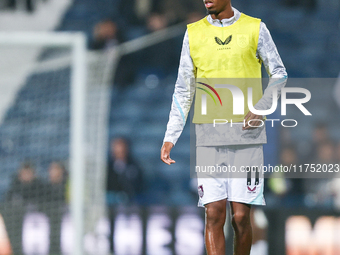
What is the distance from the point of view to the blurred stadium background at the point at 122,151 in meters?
5.93

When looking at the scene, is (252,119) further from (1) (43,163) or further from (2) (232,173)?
(1) (43,163)

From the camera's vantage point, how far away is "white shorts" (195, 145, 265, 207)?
2.95m

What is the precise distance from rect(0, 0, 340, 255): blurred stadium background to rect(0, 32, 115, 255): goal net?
13 millimetres

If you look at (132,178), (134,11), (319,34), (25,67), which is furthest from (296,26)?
(25,67)

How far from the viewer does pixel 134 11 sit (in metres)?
8.95

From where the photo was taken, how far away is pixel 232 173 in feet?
9.73

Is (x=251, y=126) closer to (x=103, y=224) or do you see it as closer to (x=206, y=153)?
(x=206, y=153)

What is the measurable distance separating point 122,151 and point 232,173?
3.70 m

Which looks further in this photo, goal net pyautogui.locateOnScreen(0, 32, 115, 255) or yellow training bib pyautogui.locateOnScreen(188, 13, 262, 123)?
goal net pyautogui.locateOnScreen(0, 32, 115, 255)

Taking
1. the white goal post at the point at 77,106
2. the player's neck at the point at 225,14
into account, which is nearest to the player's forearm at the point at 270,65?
the player's neck at the point at 225,14

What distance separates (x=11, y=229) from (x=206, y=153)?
3764mm

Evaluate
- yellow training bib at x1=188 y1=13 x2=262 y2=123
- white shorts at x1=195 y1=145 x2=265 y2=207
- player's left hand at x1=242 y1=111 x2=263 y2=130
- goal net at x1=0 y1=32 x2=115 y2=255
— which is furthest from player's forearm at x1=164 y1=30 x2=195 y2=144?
goal net at x1=0 y1=32 x2=115 y2=255

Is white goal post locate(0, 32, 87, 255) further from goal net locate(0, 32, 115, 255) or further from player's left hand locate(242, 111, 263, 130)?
player's left hand locate(242, 111, 263, 130)

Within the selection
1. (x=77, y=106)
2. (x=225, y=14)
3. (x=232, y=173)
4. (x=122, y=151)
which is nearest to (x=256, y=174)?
(x=232, y=173)
